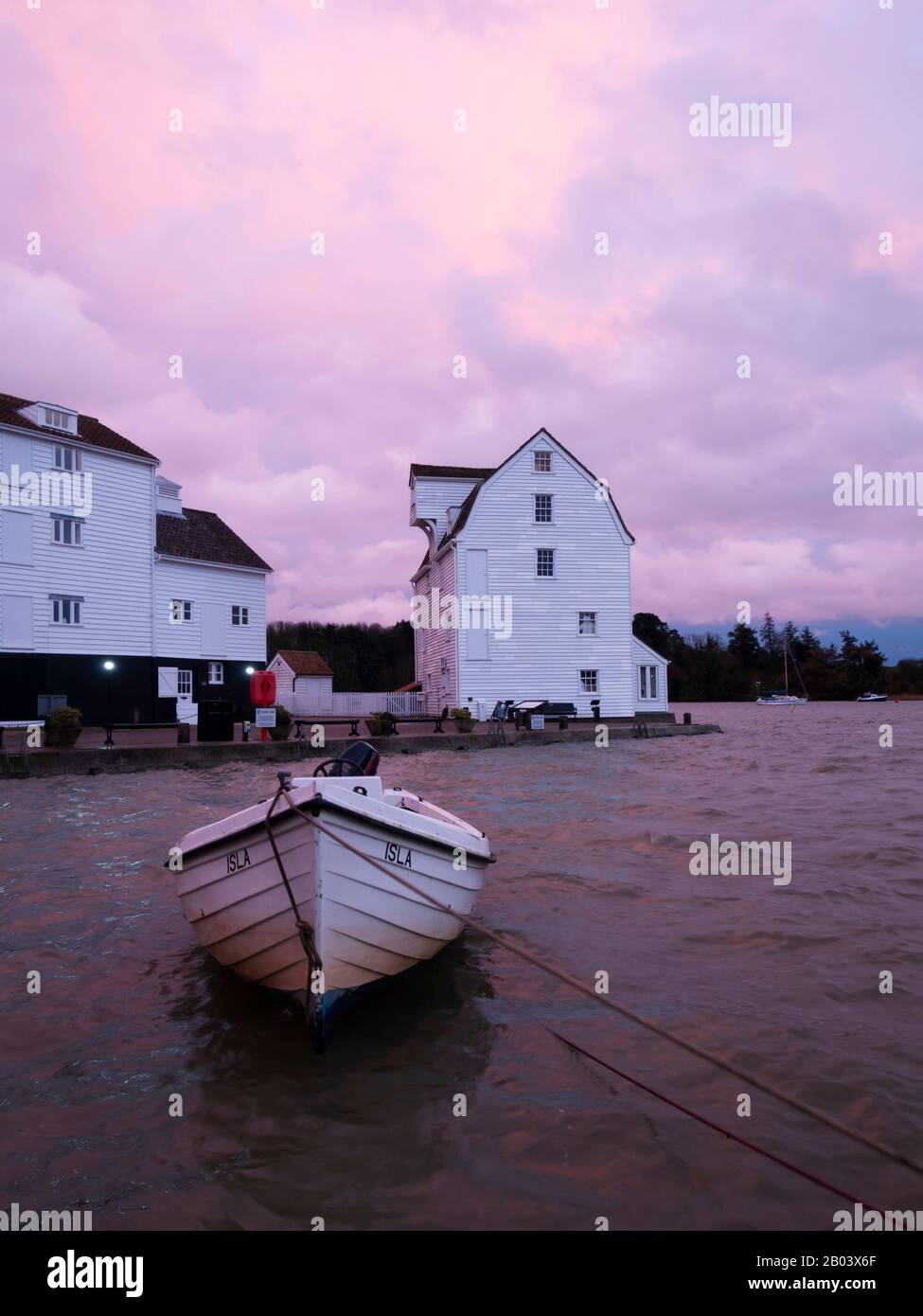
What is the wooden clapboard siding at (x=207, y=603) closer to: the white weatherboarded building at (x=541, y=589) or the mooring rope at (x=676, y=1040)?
the white weatherboarded building at (x=541, y=589)

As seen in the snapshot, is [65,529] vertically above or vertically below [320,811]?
above

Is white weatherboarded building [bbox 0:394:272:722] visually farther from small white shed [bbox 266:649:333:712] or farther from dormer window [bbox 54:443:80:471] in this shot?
small white shed [bbox 266:649:333:712]

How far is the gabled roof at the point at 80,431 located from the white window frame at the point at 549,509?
631 inches

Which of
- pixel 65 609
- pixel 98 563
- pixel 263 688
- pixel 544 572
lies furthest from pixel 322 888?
pixel 544 572

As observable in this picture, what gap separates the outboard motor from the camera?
720 centimetres

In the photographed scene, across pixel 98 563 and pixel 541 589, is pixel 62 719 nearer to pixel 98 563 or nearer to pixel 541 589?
pixel 98 563

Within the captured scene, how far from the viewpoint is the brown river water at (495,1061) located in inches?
155

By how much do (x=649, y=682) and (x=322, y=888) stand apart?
3758 centimetres

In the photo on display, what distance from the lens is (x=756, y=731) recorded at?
135ft

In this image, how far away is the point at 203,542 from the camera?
37.6 meters

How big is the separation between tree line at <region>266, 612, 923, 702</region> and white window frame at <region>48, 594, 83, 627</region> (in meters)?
62.3

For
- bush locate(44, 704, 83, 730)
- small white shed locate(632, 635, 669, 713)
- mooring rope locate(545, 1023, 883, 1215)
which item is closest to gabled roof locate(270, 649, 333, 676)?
small white shed locate(632, 635, 669, 713)

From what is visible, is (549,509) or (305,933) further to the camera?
(549,509)
